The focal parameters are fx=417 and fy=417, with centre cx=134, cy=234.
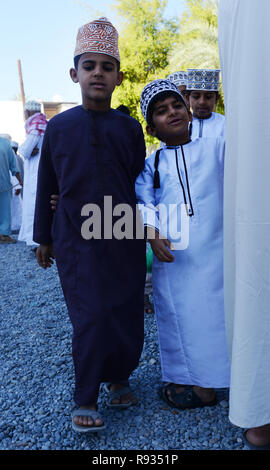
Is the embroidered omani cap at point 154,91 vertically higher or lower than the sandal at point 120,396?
higher

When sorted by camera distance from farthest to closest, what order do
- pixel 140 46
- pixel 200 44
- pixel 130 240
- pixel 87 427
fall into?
pixel 140 46
pixel 200 44
pixel 130 240
pixel 87 427

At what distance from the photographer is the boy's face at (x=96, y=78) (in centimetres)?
201

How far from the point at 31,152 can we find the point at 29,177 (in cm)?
42

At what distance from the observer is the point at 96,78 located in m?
2.01

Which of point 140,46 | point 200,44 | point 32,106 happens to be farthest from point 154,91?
point 140,46

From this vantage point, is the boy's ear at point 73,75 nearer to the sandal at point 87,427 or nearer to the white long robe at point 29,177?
the sandal at point 87,427

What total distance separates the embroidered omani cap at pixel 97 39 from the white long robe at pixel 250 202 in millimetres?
603

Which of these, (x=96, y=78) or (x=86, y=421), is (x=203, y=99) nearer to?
(x=96, y=78)

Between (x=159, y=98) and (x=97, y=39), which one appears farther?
(x=159, y=98)

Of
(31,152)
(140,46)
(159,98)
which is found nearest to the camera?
(159,98)

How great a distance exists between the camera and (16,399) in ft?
7.96

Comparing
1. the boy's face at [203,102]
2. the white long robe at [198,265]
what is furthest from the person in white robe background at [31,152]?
the white long robe at [198,265]

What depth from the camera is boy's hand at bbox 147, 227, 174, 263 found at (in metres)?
1.98

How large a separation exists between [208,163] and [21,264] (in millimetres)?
4597
